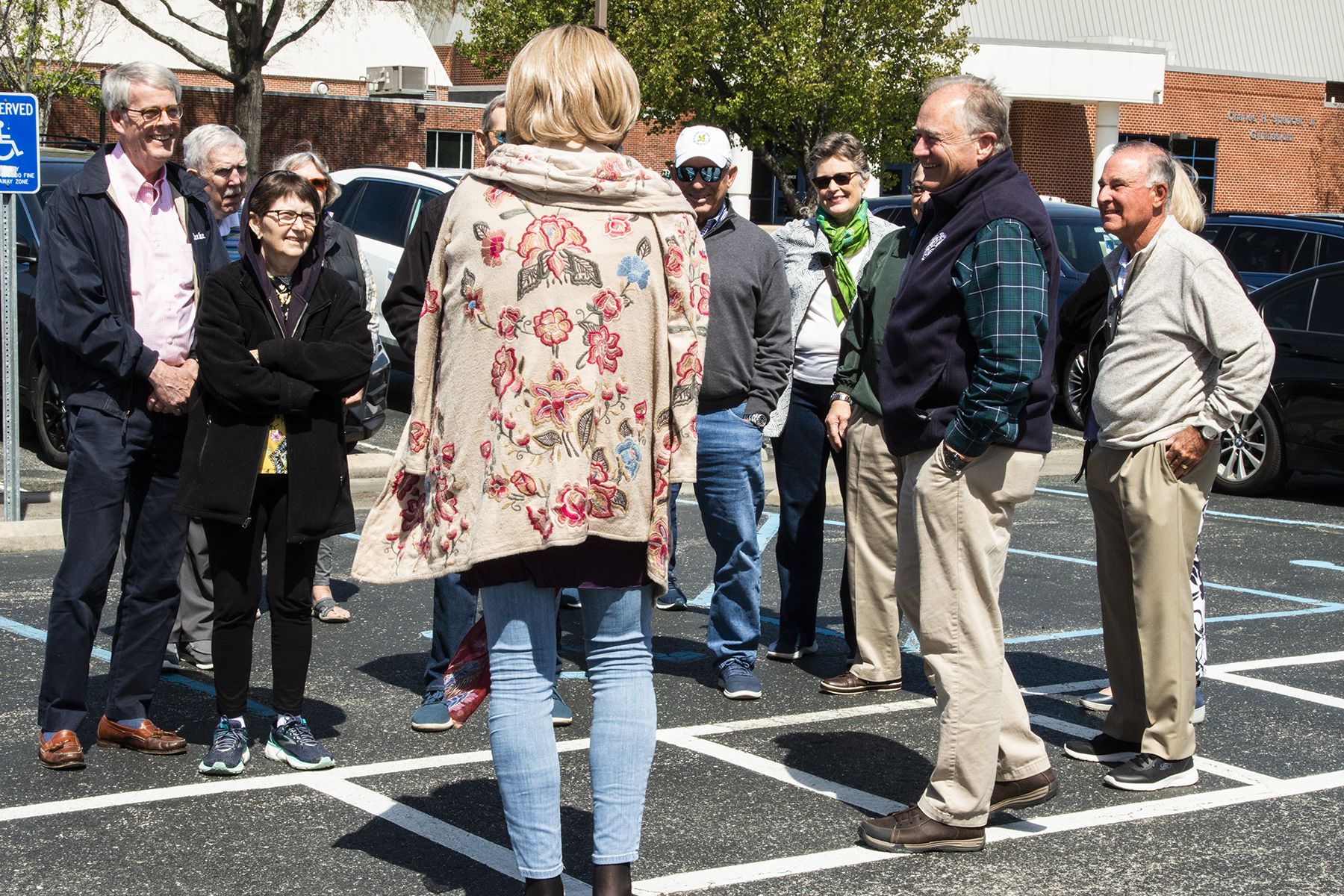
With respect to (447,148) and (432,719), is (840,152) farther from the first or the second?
(447,148)

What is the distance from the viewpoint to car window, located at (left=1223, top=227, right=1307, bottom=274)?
49.7 ft

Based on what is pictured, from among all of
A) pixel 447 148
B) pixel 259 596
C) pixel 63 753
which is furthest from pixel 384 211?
pixel 447 148

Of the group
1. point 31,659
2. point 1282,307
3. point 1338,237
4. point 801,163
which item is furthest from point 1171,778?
point 801,163

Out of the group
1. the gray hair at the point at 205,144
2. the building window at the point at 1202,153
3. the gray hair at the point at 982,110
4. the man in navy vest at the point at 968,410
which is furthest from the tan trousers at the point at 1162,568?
the building window at the point at 1202,153

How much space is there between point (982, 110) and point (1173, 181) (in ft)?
3.90

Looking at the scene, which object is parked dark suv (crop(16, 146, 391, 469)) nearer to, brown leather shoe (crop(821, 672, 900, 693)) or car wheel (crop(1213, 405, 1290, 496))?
brown leather shoe (crop(821, 672, 900, 693))

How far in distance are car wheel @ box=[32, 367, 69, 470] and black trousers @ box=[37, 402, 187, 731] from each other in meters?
6.08

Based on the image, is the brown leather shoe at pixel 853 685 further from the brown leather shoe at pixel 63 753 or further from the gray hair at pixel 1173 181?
the brown leather shoe at pixel 63 753

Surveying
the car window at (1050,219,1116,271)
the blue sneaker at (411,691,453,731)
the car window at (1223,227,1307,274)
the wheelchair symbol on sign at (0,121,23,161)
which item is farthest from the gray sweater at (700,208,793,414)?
the car window at (1223,227,1307,274)

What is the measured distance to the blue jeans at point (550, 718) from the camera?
3705 millimetres

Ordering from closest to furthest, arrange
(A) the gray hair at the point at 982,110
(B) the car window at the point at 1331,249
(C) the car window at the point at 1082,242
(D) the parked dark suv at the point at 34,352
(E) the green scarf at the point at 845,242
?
(A) the gray hair at the point at 982,110
(E) the green scarf at the point at 845,242
(D) the parked dark suv at the point at 34,352
(B) the car window at the point at 1331,249
(C) the car window at the point at 1082,242

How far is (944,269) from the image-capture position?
4605 millimetres

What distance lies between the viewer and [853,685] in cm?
636

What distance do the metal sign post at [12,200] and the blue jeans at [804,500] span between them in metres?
4.63
